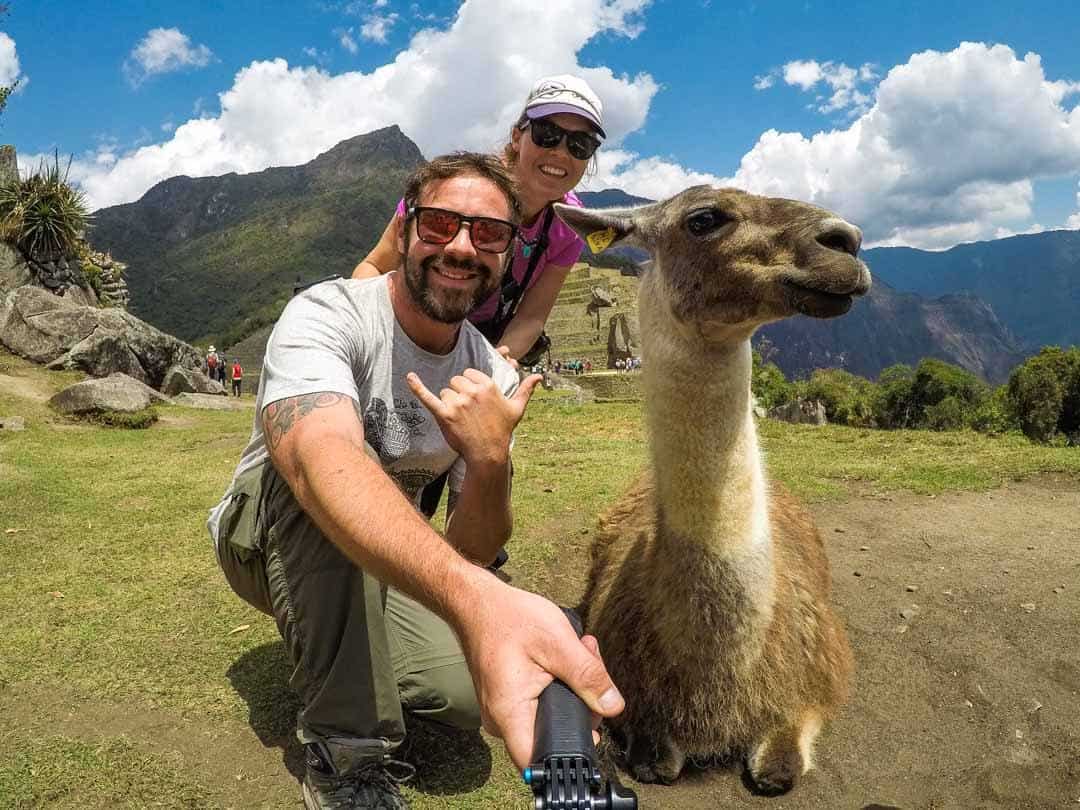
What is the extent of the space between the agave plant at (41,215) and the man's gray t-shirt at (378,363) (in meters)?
18.1

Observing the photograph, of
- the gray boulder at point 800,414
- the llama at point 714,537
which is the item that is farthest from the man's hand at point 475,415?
the gray boulder at point 800,414

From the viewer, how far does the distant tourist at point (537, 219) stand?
10.7ft

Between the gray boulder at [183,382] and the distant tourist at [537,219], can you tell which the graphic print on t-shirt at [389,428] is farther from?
the gray boulder at [183,382]

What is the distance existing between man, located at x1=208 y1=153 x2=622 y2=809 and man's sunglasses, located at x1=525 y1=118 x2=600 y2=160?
2.66 ft

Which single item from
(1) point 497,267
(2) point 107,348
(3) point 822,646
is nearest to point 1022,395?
(3) point 822,646

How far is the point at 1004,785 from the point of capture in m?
2.56

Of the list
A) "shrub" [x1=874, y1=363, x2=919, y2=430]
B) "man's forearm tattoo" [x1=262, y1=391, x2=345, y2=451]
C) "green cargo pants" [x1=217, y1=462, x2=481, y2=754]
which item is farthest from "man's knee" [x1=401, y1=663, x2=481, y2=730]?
"shrub" [x1=874, y1=363, x2=919, y2=430]

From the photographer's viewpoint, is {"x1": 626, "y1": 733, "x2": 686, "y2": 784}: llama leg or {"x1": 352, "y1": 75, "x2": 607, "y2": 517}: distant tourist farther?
{"x1": 352, "y1": 75, "x2": 607, "y2": 517}: distant tourist

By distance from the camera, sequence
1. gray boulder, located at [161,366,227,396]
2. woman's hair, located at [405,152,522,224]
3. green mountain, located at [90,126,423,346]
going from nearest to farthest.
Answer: woman's hair, located at [405,152,522,224] → gray boulder, located at [161,366,227,396] → green mountain, located at [90,126,423,346]

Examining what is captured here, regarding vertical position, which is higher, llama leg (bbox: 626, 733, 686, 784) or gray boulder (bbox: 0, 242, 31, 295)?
gray boulder (bbox: 0, 242, 31, 295)

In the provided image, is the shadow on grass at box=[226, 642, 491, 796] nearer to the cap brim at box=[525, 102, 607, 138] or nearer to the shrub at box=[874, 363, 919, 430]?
the cap brim at box=[525, 102, 607, 138]

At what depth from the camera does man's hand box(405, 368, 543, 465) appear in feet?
6.06


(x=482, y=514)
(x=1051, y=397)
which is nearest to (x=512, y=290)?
(x=482, y=514)

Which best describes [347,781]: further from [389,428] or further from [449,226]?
[449,226]
